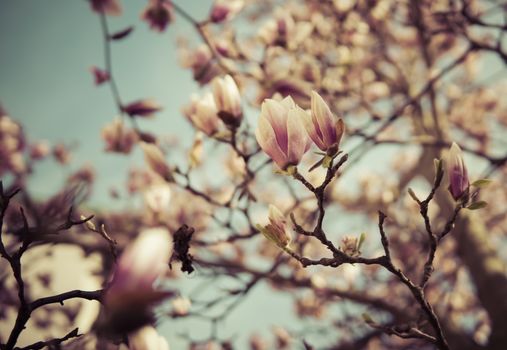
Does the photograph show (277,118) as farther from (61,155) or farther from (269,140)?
(61,155)

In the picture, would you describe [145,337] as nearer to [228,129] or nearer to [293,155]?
[293,155]

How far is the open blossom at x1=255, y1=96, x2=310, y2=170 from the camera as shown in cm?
82

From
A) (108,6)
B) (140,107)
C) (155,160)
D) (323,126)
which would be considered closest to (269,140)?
(323,126)

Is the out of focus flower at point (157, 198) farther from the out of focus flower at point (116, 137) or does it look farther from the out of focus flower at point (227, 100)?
the out of focus flower at point (227, 100)

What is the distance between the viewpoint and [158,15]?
195cm

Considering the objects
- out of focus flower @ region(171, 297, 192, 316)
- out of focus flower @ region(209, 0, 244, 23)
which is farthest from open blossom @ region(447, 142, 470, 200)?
out of focus flower @ region(171, 297, 192, 316)

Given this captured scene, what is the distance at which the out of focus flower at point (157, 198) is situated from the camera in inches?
67.3

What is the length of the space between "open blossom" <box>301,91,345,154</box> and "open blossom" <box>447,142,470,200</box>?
317 millimetres

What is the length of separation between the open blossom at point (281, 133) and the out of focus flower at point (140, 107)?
96 centimetres

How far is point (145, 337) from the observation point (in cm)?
68

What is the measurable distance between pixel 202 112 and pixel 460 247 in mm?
2406

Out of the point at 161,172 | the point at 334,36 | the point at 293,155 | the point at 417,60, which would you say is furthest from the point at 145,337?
the point at 417,60

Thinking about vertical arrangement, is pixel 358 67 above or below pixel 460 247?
above

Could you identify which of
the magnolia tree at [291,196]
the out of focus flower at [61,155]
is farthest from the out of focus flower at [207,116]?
the out of focus flower at [61,155]
